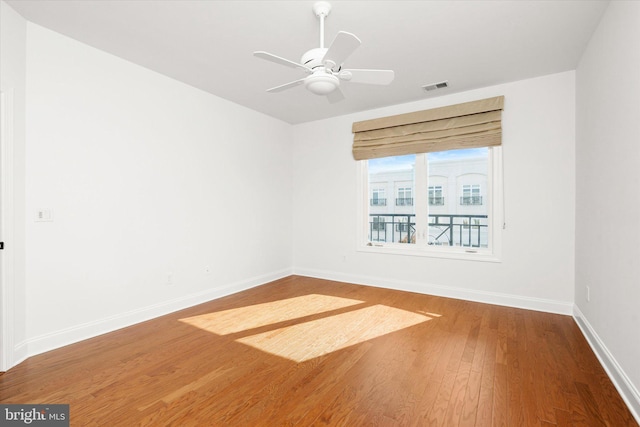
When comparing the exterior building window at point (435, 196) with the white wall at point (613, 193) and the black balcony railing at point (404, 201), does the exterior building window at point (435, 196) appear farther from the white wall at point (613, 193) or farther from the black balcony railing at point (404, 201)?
the white wall at point (613, 193)

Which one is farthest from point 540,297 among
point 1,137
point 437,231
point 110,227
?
point 1,137

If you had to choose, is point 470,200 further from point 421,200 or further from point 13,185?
point 13,185

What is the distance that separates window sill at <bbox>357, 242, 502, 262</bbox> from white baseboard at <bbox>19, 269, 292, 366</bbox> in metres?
2.10

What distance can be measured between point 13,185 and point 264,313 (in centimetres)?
247

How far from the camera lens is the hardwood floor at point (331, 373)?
1.73 m

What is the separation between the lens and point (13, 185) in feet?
7.47

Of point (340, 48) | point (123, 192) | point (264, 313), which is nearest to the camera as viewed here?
point (340, 48)

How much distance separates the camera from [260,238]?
4793 mm

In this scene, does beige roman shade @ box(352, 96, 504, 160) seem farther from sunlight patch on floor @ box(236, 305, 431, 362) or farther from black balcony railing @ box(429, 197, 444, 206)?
sunlight patch on floor @ box(236, 305, 431, 362)

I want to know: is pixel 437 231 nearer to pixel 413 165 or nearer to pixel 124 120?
pixel 413 165

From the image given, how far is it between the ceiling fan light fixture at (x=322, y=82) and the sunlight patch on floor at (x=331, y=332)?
2.09 m

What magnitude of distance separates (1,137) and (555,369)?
444cm

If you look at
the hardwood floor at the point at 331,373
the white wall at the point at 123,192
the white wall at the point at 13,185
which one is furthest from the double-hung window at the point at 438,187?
the white wall at the point at 13,185

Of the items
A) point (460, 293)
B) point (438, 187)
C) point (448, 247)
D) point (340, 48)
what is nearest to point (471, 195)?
point (438, 187)
